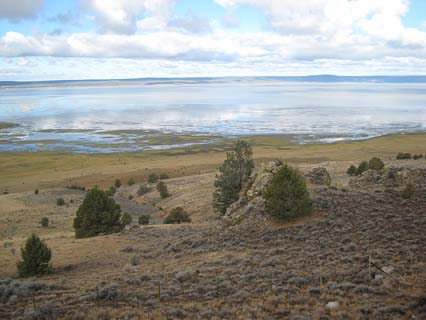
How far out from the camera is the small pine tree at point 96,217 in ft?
81.7

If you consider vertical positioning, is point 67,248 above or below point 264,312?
below

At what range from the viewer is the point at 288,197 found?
19.6 metres

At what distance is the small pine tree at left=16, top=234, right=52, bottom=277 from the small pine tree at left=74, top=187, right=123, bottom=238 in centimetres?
771

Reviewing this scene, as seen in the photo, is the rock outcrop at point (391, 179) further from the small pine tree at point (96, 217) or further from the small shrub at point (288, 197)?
the small pine tree at point (96, 217)

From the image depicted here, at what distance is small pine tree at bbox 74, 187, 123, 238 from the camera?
24906 mm

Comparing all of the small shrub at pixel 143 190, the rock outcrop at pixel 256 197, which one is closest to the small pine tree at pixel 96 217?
the rock outcrop at pixel 256 197

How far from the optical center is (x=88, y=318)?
36.1ft

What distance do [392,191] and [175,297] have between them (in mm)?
14014

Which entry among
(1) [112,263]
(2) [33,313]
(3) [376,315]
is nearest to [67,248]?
(1) [112,263]

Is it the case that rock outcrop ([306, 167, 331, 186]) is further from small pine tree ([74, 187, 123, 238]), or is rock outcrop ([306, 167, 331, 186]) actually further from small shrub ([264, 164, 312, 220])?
small pine tree ([74, 187, 123, 238])

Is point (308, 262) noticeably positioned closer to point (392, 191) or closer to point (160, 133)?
point (392, 191)

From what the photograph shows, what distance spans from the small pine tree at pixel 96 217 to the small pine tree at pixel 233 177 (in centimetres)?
699

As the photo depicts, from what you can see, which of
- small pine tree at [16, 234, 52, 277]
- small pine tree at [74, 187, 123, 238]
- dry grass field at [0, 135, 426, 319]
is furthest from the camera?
small pine tree at [74, 187, 123, 238]

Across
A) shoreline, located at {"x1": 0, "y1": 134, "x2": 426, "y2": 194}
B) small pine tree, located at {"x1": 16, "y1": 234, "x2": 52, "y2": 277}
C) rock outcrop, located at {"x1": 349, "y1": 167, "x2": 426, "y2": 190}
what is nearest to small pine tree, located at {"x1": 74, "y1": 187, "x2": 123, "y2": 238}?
small pine tree, located at {"x1": 16, "y1": 234, "x2": 52, "y2": 277}
